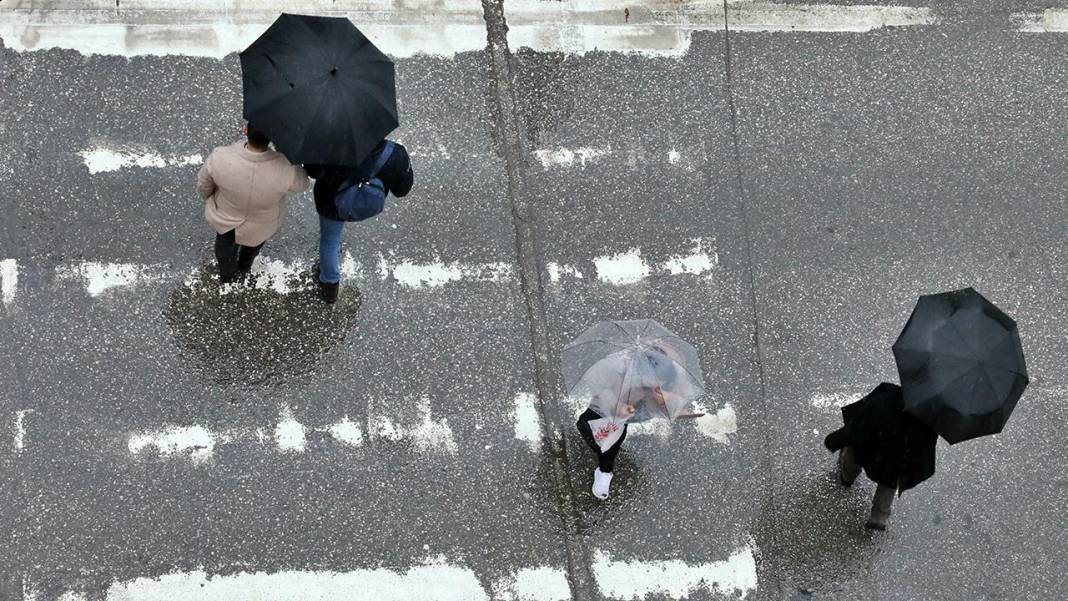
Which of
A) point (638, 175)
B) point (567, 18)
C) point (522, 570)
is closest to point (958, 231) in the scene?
point (638, 175)

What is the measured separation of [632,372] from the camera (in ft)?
18.1

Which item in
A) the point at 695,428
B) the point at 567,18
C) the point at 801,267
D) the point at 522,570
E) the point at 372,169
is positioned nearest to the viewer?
the point at 372,169

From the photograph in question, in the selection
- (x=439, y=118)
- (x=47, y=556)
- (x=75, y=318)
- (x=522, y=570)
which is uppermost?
(x=439, y=118)

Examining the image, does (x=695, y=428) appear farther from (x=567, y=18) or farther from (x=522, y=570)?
(x=567, y=18)

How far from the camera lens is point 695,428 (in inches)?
267

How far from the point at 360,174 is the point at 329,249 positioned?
2.33ft

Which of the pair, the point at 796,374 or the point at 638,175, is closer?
the point at 796,374

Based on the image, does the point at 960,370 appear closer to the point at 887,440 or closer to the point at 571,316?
the point at 887,440

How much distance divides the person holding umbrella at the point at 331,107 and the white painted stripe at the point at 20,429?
1.95 metres

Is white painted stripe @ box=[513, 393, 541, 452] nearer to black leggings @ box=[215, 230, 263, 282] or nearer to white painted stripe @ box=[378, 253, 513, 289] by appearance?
white painted stripe @ box=[378, 253, 513, 289]

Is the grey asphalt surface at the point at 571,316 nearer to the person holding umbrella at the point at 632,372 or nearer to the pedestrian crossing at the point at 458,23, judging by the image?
the pedestrian crossing at the point at 458,23

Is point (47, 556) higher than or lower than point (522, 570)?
higher

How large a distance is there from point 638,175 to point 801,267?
114cm

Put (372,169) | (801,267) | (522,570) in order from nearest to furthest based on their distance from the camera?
(372,169)
(522,570)
(801,267)
